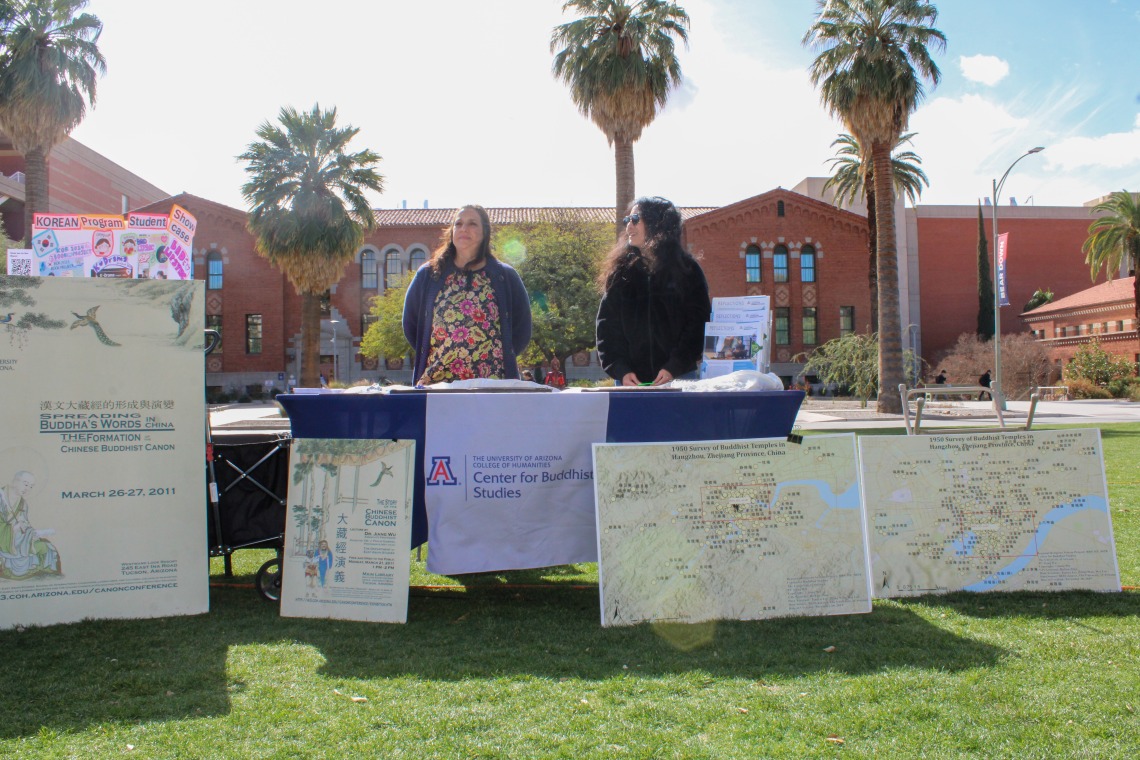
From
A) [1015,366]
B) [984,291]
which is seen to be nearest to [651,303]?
[1015,366]

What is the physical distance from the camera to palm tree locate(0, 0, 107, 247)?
2034cm

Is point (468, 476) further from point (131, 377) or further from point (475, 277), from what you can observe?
point (131, 377)

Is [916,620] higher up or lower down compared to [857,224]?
lower down

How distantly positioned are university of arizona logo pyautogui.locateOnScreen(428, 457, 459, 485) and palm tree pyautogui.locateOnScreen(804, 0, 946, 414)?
20348 mm

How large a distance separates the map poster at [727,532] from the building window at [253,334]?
4467cm

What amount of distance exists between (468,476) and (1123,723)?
8.80ft

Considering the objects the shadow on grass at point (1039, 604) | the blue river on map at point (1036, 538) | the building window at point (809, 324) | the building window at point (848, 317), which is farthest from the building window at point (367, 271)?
the shadow on grass at point (1039, 604)

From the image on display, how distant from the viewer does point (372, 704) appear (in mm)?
2719

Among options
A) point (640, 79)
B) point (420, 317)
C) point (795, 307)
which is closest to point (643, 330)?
point (420, 317)

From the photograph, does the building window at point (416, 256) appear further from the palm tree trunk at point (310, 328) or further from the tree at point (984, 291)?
the tree at point (984, 291)

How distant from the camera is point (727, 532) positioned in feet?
11.9

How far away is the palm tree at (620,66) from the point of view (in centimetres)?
2103

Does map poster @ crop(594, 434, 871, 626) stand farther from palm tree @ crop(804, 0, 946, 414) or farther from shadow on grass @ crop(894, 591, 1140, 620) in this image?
palm tree @ crop(804, 0, 946, 414)

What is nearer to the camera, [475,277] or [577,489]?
[577,489]
